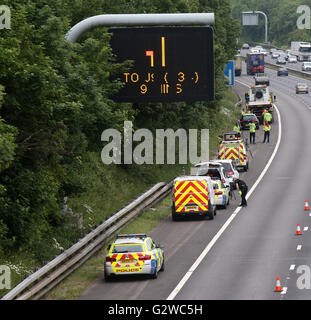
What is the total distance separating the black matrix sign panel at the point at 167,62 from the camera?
27328 mm

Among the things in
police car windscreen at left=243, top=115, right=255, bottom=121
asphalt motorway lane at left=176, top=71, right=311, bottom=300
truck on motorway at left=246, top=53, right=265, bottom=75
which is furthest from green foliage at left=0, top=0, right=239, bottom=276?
truck on motorway at left=246, top=53, right=265, bottom=75

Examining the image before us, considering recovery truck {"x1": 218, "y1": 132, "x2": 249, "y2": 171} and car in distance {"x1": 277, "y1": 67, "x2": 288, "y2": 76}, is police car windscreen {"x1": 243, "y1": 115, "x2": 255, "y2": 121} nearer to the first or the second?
recovery truck {"x1": 218, "y1": 132, "x2": 249, "y2": 171}

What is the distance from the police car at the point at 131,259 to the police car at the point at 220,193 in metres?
14.8

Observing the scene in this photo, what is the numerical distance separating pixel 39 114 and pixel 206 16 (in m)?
6.28

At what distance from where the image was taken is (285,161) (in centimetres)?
6316

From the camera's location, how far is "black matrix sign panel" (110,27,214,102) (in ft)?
89.7

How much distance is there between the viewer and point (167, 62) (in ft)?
90.6

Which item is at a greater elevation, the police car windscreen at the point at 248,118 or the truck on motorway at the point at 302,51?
the truck on motorway at the point at 302,51

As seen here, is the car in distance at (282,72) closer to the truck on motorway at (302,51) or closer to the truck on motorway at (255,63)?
the truck on motorway at (255,63)

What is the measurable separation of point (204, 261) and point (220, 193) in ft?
40.1

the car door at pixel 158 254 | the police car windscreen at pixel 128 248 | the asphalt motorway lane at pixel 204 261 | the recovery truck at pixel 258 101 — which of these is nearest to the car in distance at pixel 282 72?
the recovery truck at pixel 258 101

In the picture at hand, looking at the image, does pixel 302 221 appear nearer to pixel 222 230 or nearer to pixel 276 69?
pixel 222 230

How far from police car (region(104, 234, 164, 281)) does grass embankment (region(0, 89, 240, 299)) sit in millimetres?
1030

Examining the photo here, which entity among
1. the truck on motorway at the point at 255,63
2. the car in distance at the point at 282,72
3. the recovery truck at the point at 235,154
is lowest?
the recovery truck at the point at 235,154
